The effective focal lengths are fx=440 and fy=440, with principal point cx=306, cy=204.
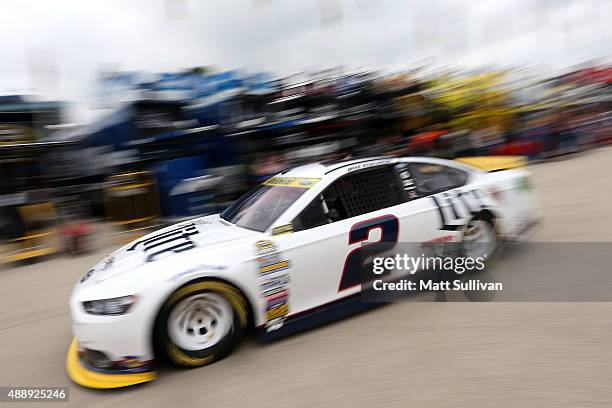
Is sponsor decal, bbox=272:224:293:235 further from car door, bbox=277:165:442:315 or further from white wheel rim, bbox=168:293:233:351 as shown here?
white wheel rim, bbox=168:293:233:351

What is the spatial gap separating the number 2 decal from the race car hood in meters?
0.81

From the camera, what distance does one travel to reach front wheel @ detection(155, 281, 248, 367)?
10.3ft

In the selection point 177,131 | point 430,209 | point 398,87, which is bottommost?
point 430,209

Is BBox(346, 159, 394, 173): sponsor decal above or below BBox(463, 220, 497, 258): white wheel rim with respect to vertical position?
above

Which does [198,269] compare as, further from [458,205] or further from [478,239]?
[478,239]

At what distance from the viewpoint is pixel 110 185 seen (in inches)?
324

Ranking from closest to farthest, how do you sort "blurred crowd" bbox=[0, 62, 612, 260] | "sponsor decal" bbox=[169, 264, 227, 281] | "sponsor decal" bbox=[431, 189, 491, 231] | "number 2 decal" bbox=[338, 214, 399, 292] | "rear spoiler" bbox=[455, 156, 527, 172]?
1. "sponsor decal" bbox=[169, 264, 227, 281]
2. "number 2 decal" bbox=[338, 214, 399, 292]
3. "sponsor decal" bbox=[431, 189, 491, 231]
4. "rear spoiler" bbox=[455, 156, 527, 172]
5. "blurred crowd" bbox=[0, 62, 612, 260]

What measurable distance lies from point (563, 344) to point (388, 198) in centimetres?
172

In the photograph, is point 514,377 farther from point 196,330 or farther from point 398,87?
point 398,87

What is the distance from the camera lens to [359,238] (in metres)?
3.67

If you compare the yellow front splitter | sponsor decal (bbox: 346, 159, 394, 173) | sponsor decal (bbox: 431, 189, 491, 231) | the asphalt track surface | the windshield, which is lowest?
the asphalt track surface

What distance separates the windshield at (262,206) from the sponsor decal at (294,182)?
0.15 feet

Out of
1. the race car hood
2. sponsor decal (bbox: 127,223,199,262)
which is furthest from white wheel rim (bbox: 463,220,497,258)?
sponsor decal (bbox: 127,223,199,262)

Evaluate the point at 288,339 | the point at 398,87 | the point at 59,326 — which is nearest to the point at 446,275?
the point at 288,339
